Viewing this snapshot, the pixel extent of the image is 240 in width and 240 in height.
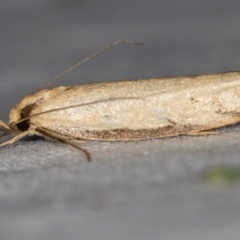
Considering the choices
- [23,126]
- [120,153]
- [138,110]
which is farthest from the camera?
[23,126]

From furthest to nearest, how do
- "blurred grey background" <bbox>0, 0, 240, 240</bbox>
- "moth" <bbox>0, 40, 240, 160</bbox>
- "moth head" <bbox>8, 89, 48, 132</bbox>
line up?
"moth head" <bbox>8, 89, 48, 132</bbox> < "moth" <bbox>0, 40, 240, 160</bbox> < "blurred grey background" <bbox>0, 0, 240, 240</bbox>

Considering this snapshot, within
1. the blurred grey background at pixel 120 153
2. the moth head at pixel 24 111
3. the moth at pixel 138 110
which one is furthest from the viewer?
the moth head at pixel 24 111

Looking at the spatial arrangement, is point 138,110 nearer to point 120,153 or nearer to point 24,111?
point 120,153

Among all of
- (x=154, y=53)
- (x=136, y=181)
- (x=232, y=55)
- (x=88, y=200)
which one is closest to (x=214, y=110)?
(x=136, y=181)

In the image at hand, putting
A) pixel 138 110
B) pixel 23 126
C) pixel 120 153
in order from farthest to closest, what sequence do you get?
pixel 23 126 → pixel 138 110 → pixel 120 153

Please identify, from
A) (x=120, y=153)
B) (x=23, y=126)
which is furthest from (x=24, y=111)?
(x=120, y=153)
